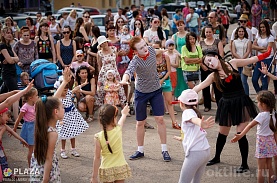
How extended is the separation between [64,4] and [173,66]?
4040 centimetres

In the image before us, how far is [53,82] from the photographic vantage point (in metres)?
11.3

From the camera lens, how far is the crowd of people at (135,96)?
550 centimetres

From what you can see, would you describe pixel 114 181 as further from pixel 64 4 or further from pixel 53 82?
pixel 64 4

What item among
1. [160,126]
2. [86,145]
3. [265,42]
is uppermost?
[265,42]

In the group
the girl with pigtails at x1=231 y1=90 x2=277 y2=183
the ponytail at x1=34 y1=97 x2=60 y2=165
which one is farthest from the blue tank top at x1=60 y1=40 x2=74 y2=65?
the ponytail at x1=34 y1=97 x2=60 y2=165

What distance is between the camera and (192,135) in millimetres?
5621

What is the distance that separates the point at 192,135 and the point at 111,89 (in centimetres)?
493

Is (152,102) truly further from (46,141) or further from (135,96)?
(46,141)

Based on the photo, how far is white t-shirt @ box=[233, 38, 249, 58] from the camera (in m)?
11.4

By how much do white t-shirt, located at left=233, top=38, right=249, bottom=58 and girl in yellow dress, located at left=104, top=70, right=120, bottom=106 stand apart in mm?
3039

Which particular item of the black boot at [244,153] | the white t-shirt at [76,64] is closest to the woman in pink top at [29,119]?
the black boot at [244,153]

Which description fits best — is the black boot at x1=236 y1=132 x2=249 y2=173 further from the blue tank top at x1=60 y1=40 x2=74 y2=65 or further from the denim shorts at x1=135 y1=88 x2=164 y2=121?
the blue tank top at x1=60 y1=40 x2=74 y2=65

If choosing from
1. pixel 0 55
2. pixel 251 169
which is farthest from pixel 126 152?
pixel 0 55

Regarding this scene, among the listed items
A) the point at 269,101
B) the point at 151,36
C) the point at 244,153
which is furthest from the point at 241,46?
the point at 269,101
